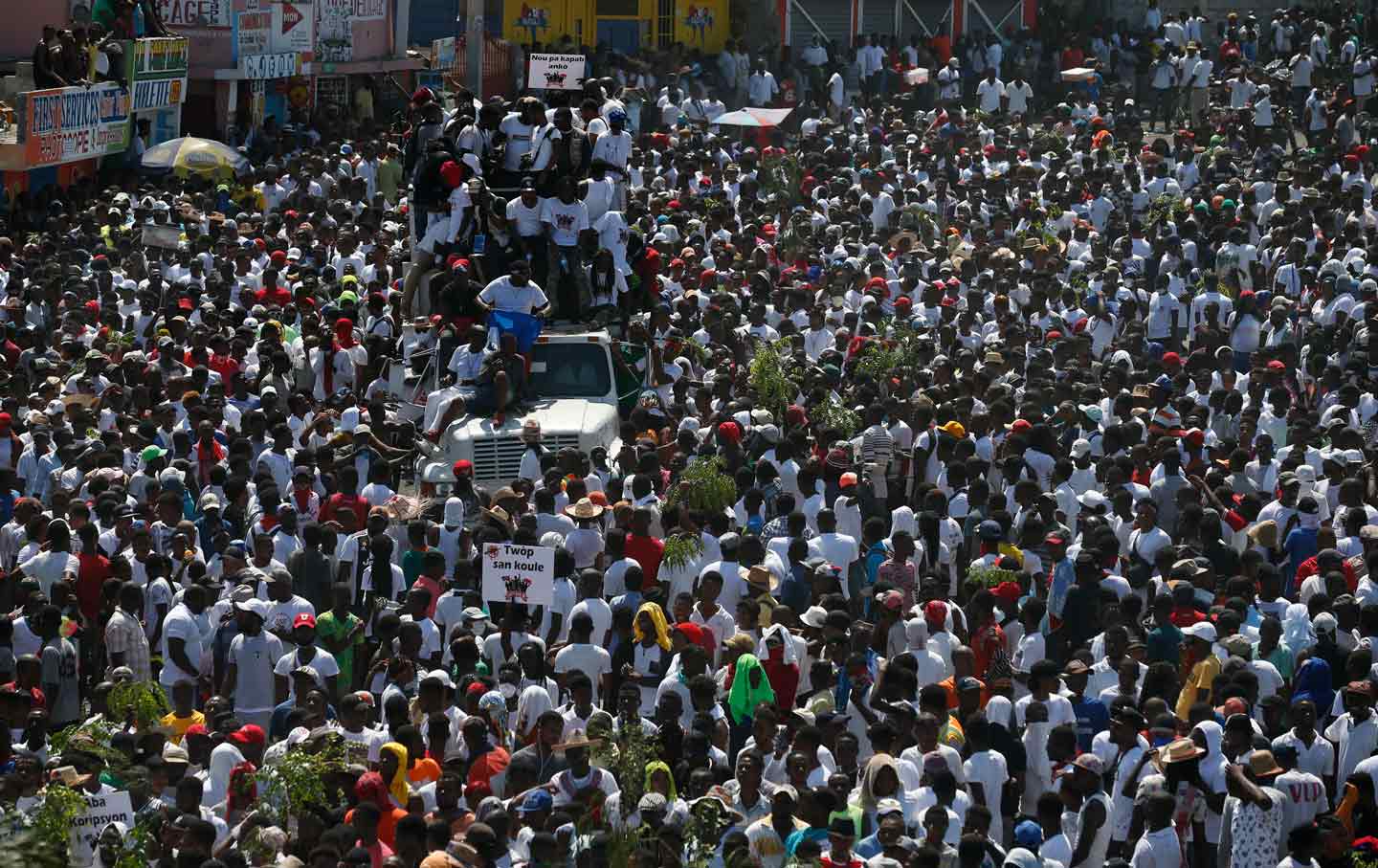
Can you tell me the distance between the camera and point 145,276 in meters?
22.0

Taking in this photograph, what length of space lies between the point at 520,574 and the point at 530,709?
1382mm

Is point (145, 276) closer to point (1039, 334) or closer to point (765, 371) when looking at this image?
point (765, 371)

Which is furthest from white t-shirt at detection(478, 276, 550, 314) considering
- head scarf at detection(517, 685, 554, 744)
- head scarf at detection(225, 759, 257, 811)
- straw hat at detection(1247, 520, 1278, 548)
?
head scarf at detection(225, 759, 257, 811)

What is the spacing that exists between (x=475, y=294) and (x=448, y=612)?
16.2ft

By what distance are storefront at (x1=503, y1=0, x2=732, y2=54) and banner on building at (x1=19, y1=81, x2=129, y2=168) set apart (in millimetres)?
12607

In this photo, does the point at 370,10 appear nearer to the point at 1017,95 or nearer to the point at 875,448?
the point at 1017,95

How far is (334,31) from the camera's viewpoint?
36875 mm

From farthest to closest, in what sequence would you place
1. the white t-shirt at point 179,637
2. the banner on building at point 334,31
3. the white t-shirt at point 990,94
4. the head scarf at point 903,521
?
→ the white t-shirt at point 990,94 < the banner on building at point 334,31 < the head scarf at point 903,521 < the white t-shirt at point 179,637

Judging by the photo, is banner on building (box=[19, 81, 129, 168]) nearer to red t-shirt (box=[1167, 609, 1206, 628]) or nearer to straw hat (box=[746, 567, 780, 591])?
straw hat (box=[746, 567, 780, 591])

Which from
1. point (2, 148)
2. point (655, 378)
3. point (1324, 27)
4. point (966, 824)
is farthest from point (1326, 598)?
point (1324, 27)

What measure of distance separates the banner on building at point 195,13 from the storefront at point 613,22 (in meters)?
8.49

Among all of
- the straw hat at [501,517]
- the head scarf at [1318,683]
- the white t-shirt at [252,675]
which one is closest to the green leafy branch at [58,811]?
the white t-shirt at [252,675]

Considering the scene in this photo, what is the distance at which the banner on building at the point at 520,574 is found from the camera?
12.8 metres

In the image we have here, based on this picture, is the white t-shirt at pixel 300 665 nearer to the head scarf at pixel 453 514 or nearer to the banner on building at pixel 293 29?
the head scarf at pixel 453 514
